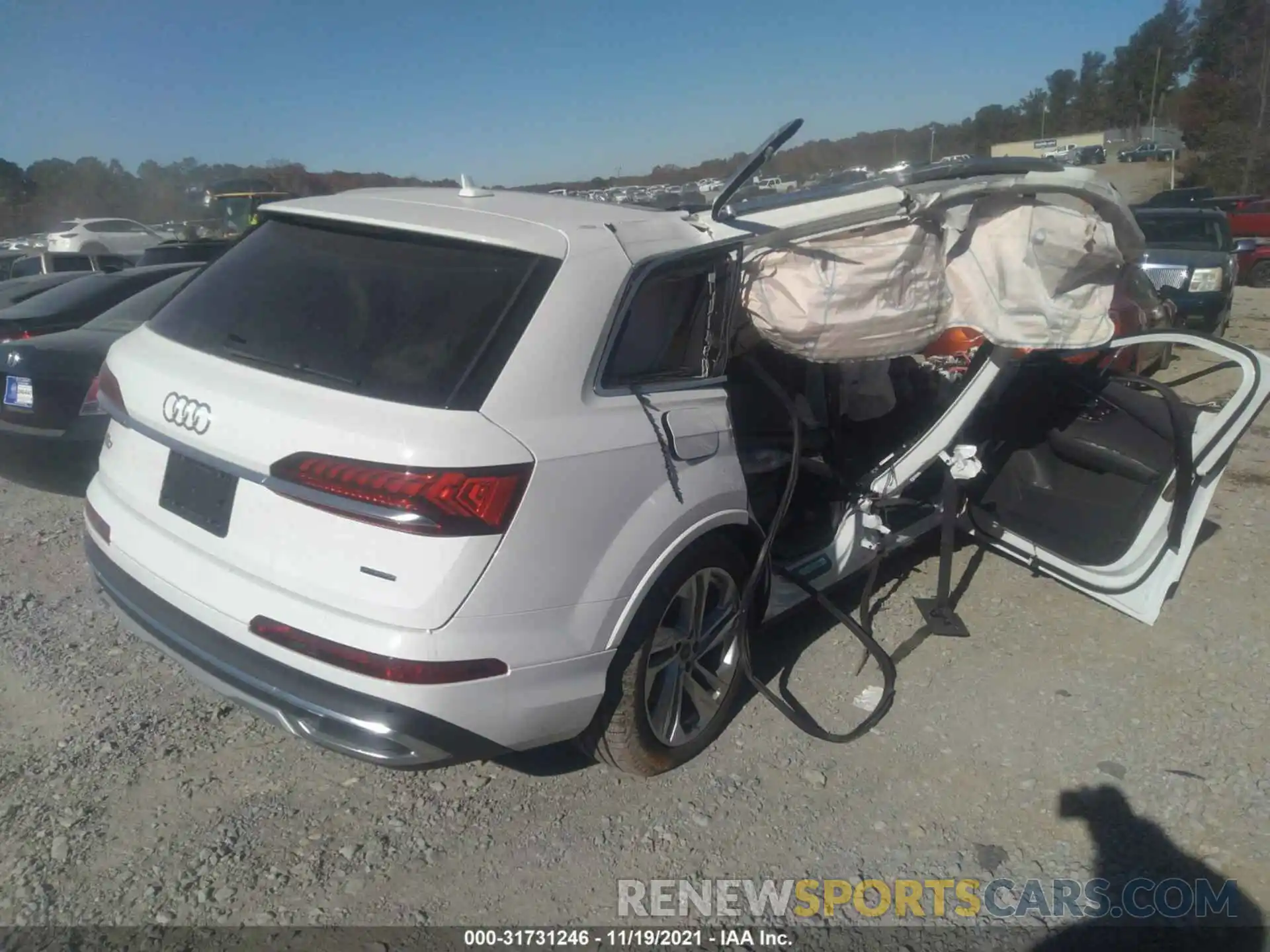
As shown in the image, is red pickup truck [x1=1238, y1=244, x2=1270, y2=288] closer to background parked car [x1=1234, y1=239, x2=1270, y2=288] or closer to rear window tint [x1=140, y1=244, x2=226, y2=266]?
background parked car [x1=1234, y1=239, x2=1270, y2=288]

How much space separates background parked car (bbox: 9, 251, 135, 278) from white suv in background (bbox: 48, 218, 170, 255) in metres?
8.08

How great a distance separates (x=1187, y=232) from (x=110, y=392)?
14474mm

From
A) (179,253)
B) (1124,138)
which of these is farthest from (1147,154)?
(179,253)

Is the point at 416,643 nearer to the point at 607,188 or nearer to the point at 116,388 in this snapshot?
the point at 116,388

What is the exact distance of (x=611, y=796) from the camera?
10.6 ft

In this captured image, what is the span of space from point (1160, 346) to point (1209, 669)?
22.8 ft

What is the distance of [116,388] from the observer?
10.2ft

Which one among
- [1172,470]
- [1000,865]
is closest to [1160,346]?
[1172,470]

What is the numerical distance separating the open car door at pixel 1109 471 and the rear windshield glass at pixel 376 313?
2.87 m

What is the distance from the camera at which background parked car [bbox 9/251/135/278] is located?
58.2 ft

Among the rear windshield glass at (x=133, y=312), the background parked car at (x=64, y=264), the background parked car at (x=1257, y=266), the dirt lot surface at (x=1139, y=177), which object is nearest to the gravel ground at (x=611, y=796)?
the rear windshield glass at (x=133, y=312)

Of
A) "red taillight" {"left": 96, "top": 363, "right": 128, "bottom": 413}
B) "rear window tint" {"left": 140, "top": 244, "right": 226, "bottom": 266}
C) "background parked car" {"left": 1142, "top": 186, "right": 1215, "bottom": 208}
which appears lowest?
"background parked car" {"left": 1142, "top": 186, "right": 1215, "bottom": 208}

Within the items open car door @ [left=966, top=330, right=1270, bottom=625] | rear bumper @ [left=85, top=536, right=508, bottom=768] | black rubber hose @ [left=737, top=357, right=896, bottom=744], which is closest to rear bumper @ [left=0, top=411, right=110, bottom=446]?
rear bumper @ [left=85, top=536, right=508, bottom=768]

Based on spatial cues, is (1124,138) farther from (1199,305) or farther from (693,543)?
(693,543)
